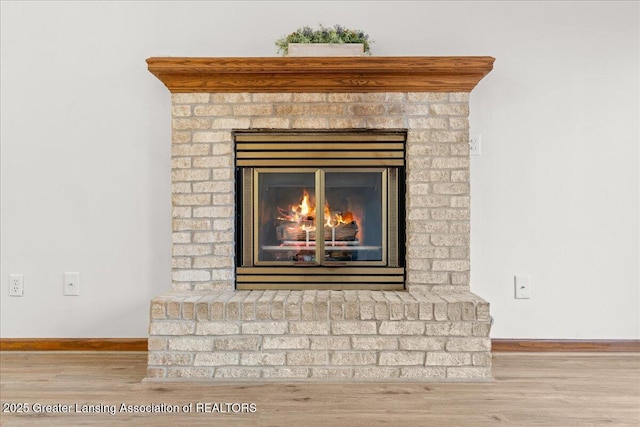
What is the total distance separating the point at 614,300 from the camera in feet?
8.44

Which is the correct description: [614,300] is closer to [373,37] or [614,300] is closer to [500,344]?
[500,344]

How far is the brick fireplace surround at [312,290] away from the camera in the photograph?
6.98 feet

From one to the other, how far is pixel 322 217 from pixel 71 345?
148cm

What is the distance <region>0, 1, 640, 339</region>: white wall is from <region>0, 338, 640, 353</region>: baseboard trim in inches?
1.8

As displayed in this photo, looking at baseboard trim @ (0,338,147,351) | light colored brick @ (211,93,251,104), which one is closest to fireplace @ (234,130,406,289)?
light colored brick @ (211,93,251,104)

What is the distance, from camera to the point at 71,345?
2.57 metres

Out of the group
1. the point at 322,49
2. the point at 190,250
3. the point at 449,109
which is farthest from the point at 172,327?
the point at 449,109

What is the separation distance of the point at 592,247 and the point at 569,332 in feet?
1.51

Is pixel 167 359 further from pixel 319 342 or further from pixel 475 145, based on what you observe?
pixel 475 145

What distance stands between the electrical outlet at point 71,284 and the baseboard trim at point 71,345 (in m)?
0.25

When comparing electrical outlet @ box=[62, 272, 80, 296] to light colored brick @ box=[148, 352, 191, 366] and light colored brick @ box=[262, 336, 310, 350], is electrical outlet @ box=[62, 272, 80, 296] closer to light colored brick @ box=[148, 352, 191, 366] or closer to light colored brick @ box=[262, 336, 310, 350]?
light colored brick @ box=[148, 352, 191, 366]

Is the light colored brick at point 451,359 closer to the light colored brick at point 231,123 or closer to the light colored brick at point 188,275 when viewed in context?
the light colored brick at point 188,275

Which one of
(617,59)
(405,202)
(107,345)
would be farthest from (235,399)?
(617,59)

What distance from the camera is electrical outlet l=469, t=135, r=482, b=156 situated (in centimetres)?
257
